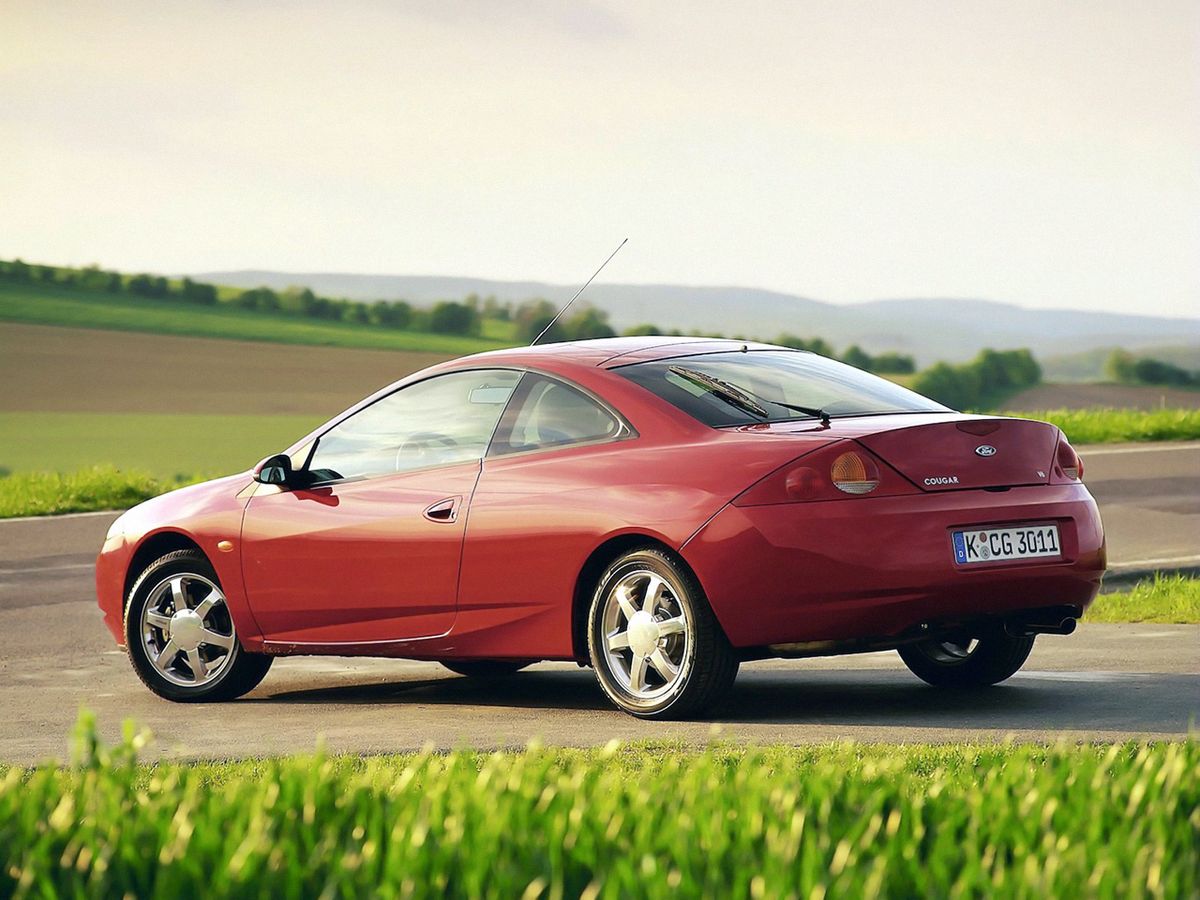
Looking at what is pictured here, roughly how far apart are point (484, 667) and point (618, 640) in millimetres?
2324

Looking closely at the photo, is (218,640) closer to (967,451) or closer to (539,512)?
(539,512)

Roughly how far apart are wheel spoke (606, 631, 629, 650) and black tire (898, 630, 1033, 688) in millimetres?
1651

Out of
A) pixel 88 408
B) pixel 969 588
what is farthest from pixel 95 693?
pixel 88 408

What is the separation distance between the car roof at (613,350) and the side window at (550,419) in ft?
0.48

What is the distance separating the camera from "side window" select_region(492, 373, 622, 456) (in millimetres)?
8414

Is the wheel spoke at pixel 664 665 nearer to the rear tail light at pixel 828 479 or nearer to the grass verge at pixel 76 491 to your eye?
the rear tail light at pixel 828 479

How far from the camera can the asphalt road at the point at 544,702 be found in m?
7.74

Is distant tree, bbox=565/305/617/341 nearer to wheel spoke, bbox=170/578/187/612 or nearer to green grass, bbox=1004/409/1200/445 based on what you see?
green grass, bbox=1004/409/1200/445

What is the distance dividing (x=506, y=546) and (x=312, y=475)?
1447 millimetres

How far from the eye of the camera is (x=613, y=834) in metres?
4.41

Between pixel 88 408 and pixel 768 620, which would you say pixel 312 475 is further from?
pixel 88 408

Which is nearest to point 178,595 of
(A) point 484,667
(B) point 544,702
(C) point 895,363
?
(A) point 484,667

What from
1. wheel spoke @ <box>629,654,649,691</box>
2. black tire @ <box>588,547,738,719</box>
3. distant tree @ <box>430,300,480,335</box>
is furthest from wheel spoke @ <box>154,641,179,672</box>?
distant tree @ <box>430,300,480,335</box>

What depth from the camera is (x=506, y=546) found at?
8.36m
